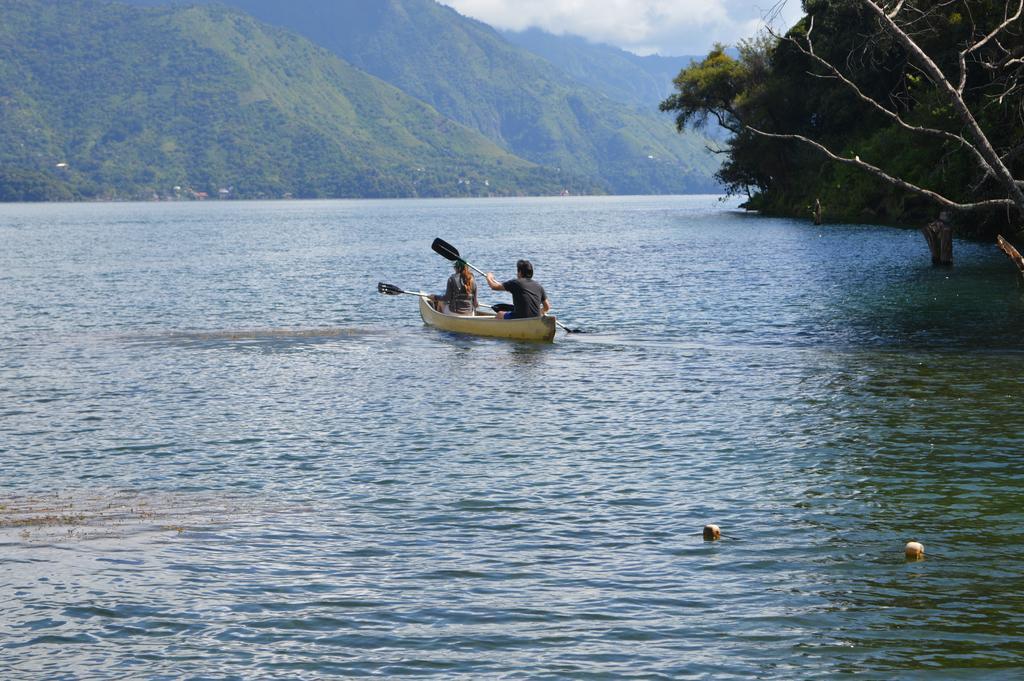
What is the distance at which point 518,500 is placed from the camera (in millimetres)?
16078

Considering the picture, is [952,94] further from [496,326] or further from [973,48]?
[496,326]

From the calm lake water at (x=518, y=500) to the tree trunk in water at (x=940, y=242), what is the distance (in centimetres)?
1535

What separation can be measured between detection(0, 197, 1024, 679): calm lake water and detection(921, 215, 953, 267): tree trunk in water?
15346 mm

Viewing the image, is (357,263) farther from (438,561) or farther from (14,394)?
(438,561)

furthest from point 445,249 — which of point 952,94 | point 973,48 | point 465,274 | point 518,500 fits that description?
point 518,500

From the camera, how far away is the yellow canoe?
3312cm

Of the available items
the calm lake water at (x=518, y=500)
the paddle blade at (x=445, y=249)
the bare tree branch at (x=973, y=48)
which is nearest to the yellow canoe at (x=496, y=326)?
the calm lake water at (x=518, y=500)

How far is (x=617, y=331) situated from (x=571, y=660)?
26.1m

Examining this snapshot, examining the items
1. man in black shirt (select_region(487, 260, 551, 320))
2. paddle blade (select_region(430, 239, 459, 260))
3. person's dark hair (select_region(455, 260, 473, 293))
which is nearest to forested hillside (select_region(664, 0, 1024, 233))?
paddle blade (select_region(430, 239, 459, 260))

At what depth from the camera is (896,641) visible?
10867mm

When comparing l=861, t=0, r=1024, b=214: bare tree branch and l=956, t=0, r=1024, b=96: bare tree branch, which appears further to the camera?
l=861, t=0, r=1024, b=214: bare tree branch

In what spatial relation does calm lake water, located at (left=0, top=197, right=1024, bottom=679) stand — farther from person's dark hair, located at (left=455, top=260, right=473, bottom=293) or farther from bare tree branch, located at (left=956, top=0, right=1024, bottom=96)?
bare tree branch, located at (left=956, top=0, right=1024, bottom=96)

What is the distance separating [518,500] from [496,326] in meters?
18.5

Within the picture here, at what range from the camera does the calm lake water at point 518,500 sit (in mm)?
11000
